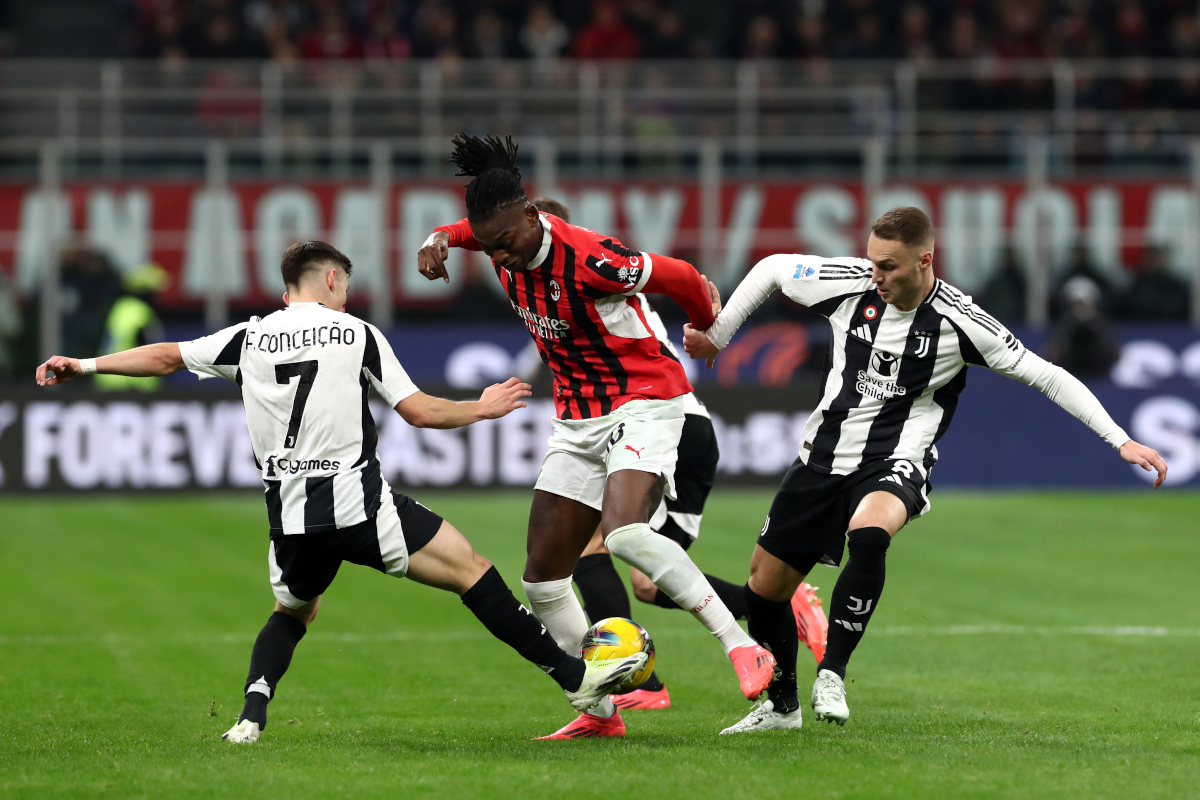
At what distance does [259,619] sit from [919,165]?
12772mm

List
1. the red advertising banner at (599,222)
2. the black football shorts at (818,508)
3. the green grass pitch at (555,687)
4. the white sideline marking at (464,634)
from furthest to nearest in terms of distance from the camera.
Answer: the red advertising banner at (599,222), the white sideline marking at (464,634), the black football shorts at (818,508), the green grass pitch at (555,687)

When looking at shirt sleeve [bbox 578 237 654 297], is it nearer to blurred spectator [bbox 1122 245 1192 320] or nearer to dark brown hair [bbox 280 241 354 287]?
dark brown hair [bbox 280 241 354 287]

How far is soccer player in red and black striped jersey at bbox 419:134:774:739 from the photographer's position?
6289mm

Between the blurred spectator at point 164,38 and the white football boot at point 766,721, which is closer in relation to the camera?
the white football boot at point 766,721

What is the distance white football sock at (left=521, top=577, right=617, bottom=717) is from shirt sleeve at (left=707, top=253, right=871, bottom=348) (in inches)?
46.9

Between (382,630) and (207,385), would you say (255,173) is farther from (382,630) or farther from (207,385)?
(382,630)

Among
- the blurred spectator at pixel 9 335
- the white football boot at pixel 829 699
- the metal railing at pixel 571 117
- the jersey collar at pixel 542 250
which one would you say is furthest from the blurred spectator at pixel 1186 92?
the white football boot at pixel 829 699

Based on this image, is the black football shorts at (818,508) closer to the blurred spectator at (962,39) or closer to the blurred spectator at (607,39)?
the blurred spectator at (607,39)

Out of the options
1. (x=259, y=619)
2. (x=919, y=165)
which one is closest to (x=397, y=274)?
(x=919, y=165)

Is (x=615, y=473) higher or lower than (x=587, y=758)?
higher

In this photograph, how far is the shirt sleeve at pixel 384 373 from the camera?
620cm

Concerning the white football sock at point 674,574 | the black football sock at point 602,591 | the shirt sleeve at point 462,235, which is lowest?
the black football sock at point 602,591

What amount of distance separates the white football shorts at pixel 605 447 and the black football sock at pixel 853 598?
79 cm

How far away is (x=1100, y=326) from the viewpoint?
1856 centimetres
